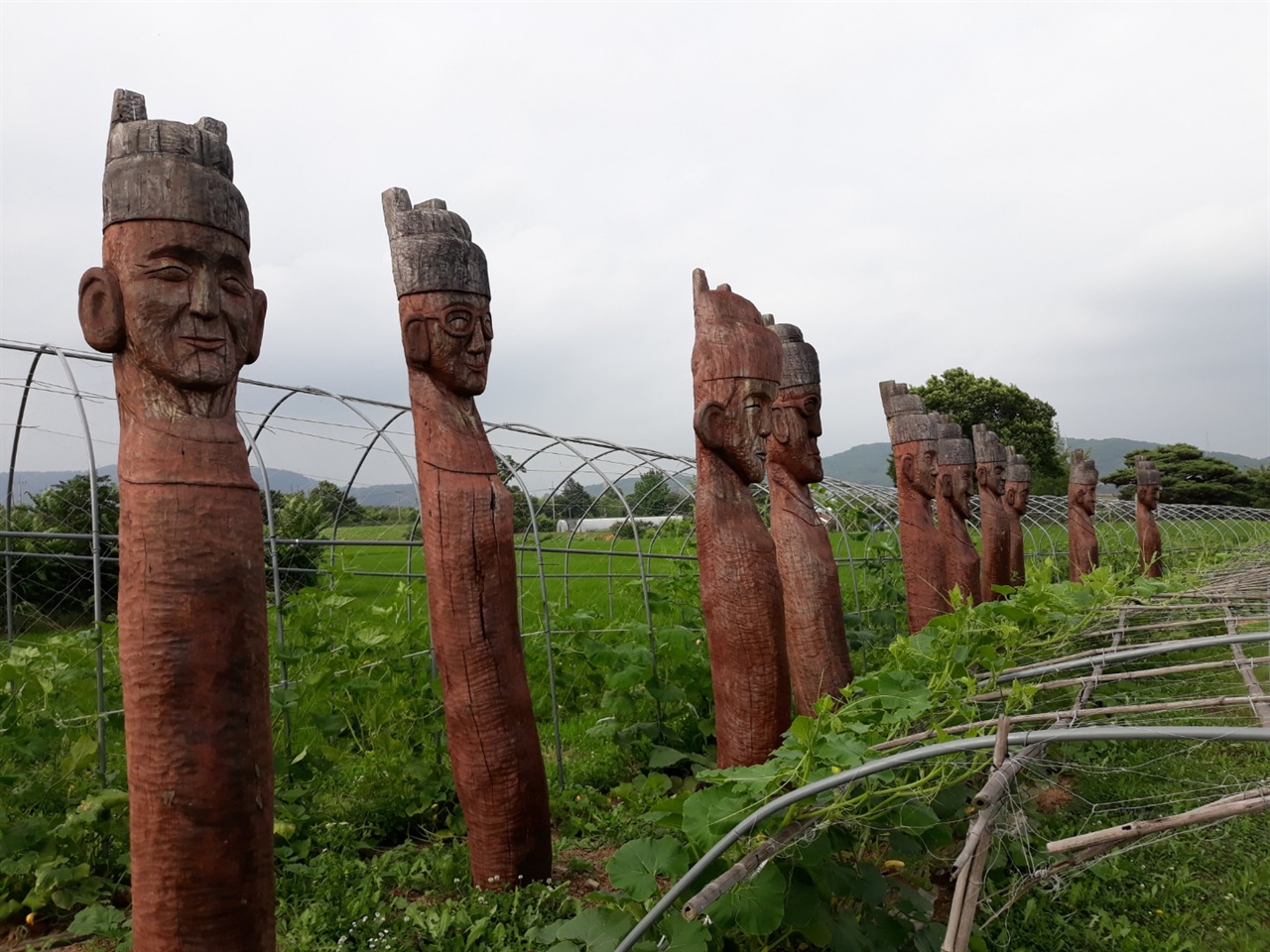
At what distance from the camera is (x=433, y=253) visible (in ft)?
14.9

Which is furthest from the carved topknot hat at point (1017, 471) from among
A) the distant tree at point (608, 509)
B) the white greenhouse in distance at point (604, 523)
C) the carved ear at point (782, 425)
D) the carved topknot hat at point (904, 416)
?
the carved ear at point (782, 425)

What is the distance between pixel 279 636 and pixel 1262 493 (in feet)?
142

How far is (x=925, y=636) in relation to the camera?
4281 mm

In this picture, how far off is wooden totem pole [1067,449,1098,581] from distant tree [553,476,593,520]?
9.20 m

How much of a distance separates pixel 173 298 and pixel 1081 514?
1617 cm

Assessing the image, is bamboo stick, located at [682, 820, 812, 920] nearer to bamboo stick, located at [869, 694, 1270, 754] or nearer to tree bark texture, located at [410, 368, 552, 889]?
bamboo stick, located at [869, 694, 1270, 754]

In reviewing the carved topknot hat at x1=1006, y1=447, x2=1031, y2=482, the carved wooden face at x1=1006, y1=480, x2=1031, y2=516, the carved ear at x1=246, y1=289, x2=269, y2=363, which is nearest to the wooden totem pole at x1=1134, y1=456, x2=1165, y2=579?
the carved topknot hat at x1=1006, y1=447, x2=1031, y2=482

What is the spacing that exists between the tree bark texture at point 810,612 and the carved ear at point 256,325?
3.85m

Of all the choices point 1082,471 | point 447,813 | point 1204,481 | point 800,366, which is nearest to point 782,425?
point 800,366

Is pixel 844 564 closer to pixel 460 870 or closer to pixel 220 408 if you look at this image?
pixel 460 870

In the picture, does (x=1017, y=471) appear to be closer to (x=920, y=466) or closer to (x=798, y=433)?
(x=920, y=466)

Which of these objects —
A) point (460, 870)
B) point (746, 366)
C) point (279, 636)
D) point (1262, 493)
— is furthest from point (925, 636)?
point (1262, 493)

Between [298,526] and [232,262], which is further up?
[232,262]

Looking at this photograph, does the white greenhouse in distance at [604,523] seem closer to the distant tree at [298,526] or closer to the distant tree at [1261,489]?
the distant tree at [298,526]
